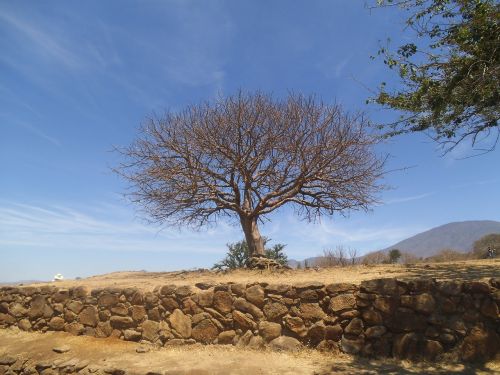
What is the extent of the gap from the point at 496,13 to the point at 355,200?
7.91 m

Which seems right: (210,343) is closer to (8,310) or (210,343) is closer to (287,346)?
(287,346)

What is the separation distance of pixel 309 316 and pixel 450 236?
158 metres

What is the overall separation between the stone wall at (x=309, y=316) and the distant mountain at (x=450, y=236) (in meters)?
130

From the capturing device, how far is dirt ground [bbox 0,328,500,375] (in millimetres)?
6316

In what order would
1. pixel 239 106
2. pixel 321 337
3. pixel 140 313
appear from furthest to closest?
pixel 239 106, pixel 140 313, pixel 321 337

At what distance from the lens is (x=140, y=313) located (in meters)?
9.03

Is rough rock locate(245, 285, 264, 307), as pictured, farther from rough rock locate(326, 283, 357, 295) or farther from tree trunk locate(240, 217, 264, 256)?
tree trunk locate(240, 217, 264, 256)

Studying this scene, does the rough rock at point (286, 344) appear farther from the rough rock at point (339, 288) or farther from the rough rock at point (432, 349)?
the rough rock at point (432, 349)

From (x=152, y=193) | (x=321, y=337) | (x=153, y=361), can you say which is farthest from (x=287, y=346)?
(x=152, y=193)

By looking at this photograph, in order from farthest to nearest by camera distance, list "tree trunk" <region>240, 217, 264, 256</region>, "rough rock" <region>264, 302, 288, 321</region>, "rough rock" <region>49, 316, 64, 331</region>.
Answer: "tree trunk" <region>240, 217, 264, 256</region> → "rough rock" <region>49, 316, 64, 331</region> → "rough rock" <region>264, 302, 288, 321</region>

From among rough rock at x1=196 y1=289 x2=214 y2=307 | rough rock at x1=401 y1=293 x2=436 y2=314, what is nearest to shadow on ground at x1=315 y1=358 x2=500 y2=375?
rough rock at x1=401 y1=293 x2=436 y2=314

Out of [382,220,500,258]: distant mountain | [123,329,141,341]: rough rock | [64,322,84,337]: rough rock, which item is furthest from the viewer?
[382,220,500,258]: distant mountain

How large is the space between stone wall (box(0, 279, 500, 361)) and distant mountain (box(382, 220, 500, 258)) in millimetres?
130401

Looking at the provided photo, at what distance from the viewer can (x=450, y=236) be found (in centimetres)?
14750
